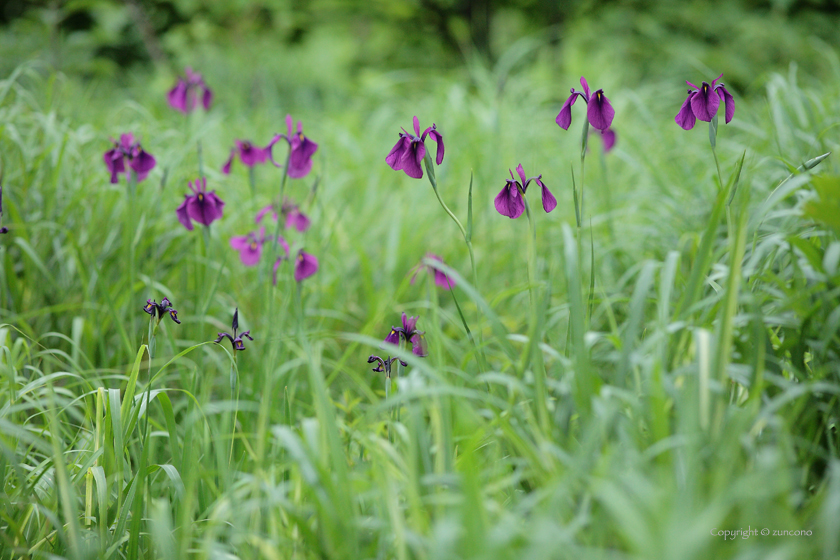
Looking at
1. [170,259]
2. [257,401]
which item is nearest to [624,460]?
[257,401]

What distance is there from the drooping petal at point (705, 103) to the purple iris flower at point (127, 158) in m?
1.76

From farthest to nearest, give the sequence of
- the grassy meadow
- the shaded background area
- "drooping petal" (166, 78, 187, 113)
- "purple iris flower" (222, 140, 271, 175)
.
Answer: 1. the shaded background area
2. "drooping petal" (166, 78, 187, 113)
3. "purple iris flower" (222, 140, 271, 175)
4. the grassy meadow

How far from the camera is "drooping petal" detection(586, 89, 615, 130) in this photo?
4.57 ft

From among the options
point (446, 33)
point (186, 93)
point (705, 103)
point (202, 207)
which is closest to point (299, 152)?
point (202, 207)

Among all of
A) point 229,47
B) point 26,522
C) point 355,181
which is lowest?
point 26,522

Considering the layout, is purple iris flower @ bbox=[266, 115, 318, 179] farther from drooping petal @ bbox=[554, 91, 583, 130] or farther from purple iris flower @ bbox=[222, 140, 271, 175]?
drooping petal @ bbox=[554, 91, 583, 130]

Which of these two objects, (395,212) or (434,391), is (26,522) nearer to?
(434,391)

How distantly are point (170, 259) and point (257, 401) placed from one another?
0.97 meters

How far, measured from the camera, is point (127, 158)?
1.91m

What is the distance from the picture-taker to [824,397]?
1188mm

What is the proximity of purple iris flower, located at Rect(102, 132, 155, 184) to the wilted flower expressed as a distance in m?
0.64

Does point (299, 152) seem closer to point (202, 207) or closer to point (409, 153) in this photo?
point (202, 207)

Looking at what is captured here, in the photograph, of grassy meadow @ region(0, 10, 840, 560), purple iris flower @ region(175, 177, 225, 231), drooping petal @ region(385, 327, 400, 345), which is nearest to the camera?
grassy meadow @ region(0, 10, 840, 560)

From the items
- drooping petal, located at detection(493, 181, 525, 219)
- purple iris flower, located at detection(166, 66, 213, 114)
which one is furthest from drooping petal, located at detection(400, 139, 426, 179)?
purple iris flower, located at detection(166, 66, 213, 114)
